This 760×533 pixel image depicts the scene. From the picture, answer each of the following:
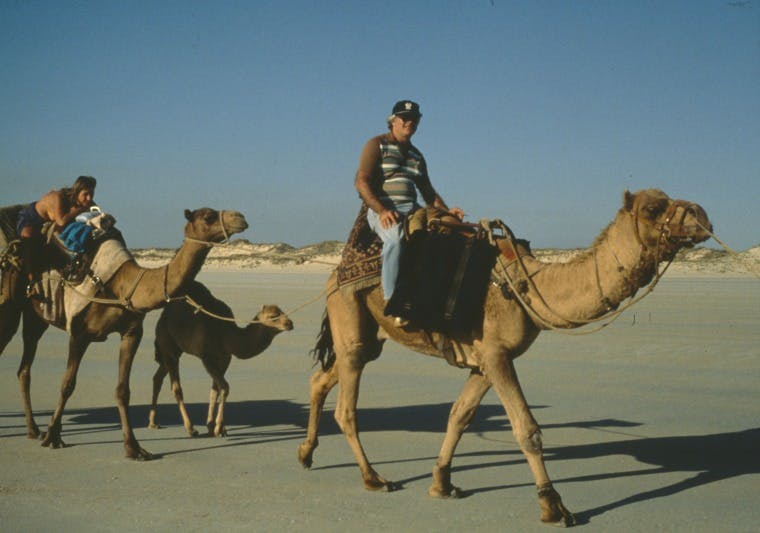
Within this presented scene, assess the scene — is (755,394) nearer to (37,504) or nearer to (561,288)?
(561,288)

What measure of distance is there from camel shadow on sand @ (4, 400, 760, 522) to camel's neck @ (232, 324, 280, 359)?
0.95m

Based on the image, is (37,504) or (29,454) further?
(29,454)

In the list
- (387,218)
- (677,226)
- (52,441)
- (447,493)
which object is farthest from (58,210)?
(677,226)

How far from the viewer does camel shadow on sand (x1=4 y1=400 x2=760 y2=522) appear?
8.70 meters

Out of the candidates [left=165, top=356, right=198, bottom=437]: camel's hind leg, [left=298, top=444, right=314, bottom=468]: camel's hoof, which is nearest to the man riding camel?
[left=298, top=444, right=314, bottom=468]: camel's hoof

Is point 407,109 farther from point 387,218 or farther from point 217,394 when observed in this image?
point 217,394

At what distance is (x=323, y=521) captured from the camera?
7.20 metres

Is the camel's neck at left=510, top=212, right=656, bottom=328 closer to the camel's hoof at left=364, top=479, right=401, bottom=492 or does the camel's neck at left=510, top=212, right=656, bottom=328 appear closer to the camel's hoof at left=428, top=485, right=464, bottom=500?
the camel's hoof at left=428, top=485, right=464, bottom=500

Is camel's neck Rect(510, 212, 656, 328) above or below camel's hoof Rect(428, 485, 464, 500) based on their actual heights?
above

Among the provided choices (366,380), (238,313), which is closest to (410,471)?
(366,380)

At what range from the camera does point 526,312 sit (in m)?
7.56

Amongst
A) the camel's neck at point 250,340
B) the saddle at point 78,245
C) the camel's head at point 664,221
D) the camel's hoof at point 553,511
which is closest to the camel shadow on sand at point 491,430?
the camel's hoof at point 553,511

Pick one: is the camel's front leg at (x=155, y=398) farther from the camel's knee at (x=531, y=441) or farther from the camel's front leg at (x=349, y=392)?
the camel's knee at (x=531, y=441)

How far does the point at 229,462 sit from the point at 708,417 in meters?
6.24
